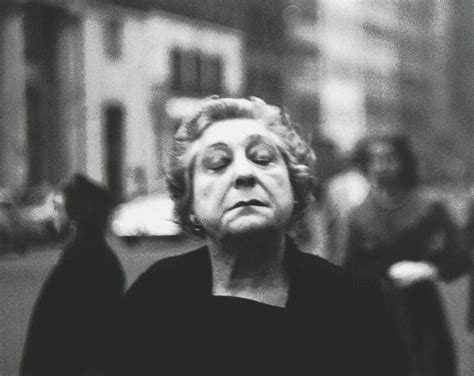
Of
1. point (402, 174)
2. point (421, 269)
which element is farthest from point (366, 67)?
point (421, 269)

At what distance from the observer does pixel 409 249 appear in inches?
99.7

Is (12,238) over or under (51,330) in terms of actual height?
over

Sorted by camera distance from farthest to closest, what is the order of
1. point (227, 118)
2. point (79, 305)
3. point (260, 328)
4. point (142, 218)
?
point (142, 218) → point (79, 305) → point (227, 118) → point (260, 328)

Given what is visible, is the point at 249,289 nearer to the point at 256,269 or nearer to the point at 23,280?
the point at 256,269

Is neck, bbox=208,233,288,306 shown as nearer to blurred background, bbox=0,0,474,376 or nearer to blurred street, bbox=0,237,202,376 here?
blurred street, bbox=0,237,202,376

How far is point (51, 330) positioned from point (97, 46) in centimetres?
80

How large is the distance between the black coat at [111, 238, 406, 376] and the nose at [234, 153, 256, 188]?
113mm

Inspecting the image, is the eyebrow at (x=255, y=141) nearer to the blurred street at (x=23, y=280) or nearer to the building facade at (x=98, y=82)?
the blurred street at (x=23, y=280)

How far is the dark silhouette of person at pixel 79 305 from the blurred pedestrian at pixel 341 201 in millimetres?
682

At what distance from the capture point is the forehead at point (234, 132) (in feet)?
4.16

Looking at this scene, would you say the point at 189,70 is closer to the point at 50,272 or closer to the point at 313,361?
the point at 50,272

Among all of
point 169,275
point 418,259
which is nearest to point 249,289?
point 169,275

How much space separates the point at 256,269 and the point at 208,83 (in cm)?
130

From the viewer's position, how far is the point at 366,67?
101 inches
